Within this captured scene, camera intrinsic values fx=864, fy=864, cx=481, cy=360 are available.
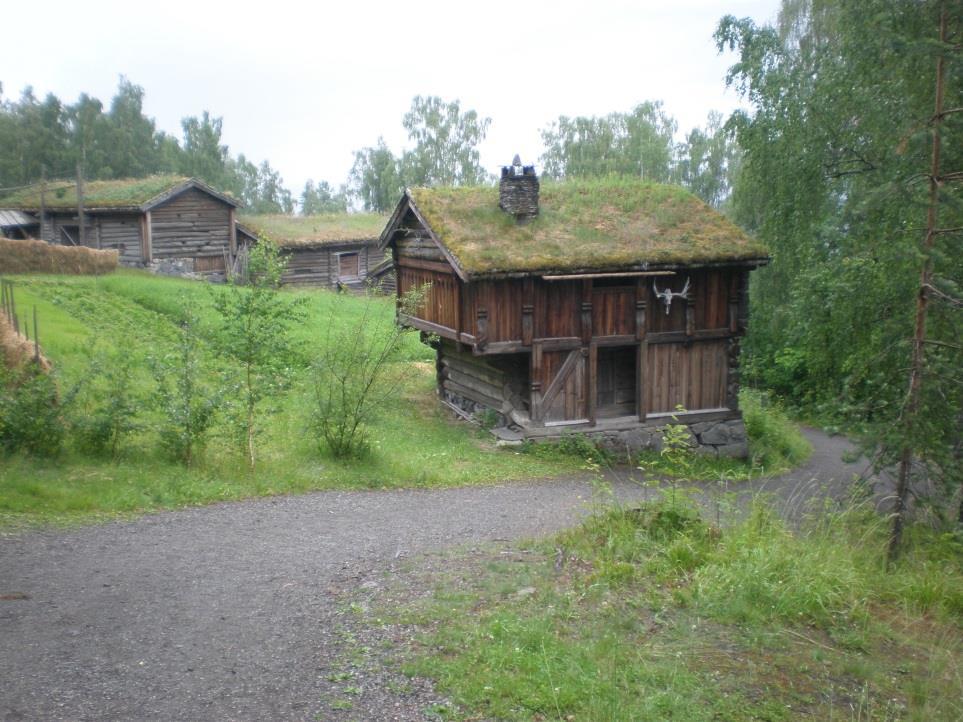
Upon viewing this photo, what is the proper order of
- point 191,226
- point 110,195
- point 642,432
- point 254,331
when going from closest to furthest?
point 254,331, point 642,432, point 191,226, point 110,195

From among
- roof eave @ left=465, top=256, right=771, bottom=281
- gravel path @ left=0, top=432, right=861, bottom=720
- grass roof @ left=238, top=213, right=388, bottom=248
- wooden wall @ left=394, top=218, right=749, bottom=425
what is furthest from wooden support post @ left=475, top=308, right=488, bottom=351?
→ grass roof @ left=238, top=213, right=388, bottom=248

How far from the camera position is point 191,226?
38.3m

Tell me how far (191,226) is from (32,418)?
27.7 m

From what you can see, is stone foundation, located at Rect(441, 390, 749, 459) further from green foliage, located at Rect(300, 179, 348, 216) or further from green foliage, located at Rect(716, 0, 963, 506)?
green foliage, located at Rect(300, 179, 348, 216)

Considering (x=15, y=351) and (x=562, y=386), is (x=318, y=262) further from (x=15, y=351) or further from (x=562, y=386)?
(x=15, y=351)

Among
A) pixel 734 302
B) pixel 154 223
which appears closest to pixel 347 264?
pixel 154 223

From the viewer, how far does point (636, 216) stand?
1977cm

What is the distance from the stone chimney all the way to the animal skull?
3174 millimetres

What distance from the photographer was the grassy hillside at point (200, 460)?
38.0 feet

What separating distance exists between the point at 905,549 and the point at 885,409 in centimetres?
155

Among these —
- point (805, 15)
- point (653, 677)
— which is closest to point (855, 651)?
point (653, 677)

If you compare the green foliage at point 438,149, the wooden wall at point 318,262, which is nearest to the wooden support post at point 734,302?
the wooden wall at point 318,262

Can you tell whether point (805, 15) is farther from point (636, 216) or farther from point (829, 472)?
point (829, 472)

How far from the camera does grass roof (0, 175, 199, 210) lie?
37.4 metres
